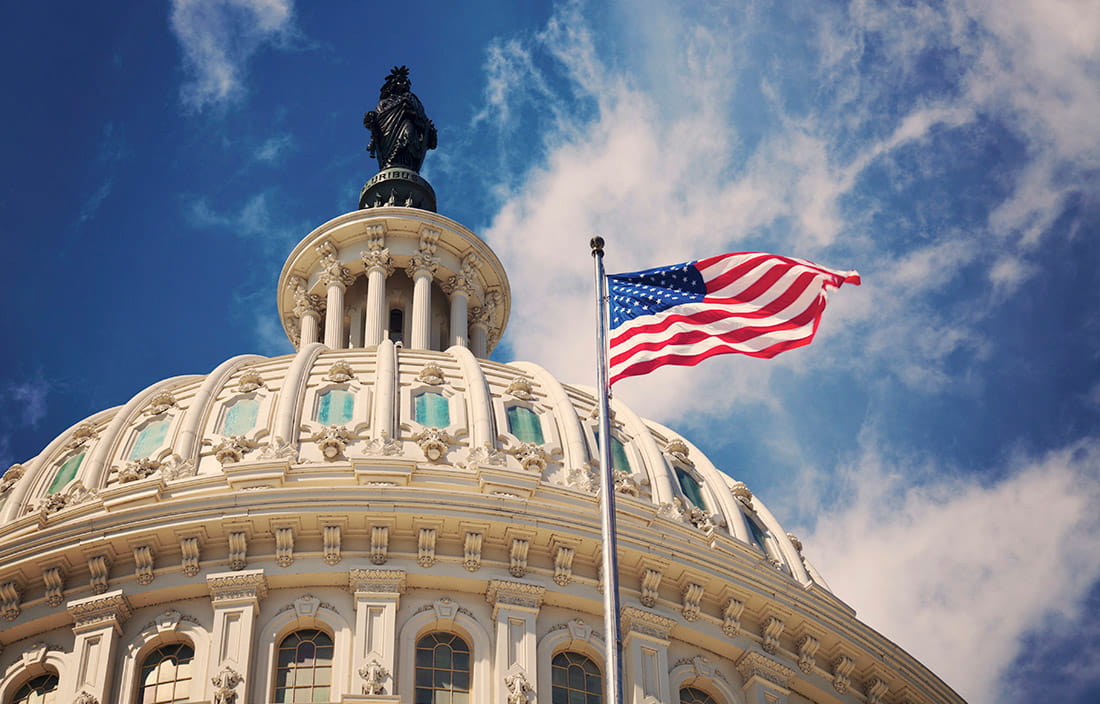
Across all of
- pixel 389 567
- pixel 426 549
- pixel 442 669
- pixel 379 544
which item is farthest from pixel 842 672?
pixel 379 544

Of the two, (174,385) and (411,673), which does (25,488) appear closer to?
→ (174,385)

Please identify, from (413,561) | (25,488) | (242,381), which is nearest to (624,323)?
(413,561)

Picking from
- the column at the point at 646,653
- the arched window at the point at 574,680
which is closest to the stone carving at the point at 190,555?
the arched window at the point at 574,680

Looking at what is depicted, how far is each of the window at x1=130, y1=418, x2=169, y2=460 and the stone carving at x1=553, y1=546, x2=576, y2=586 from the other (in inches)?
494

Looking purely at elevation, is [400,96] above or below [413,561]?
above

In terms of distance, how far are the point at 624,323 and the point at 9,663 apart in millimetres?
17852

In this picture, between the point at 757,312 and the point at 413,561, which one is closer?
the point at 757,312

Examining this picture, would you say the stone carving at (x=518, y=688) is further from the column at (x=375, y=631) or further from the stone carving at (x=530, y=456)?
the stone carving at (x=530, y=456)

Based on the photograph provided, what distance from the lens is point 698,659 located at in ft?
147

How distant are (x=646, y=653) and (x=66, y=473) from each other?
1799 cm

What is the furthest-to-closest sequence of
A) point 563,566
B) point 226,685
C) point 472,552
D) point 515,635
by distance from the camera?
point 563,566 < point 472,552 < point 515,635 < point 226,685

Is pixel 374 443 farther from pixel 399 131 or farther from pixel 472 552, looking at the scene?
pixel 399 131

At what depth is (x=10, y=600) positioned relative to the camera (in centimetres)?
4438

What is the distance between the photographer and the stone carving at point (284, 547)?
43.9 meters
